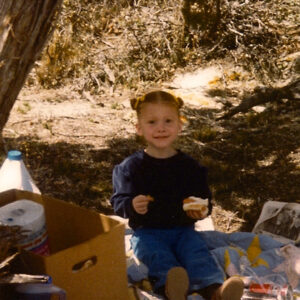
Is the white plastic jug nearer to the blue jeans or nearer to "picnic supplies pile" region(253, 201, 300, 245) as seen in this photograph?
the blue jeans

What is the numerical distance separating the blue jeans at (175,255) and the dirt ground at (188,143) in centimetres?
82

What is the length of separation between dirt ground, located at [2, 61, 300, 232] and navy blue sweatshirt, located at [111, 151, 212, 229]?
83 centimetres

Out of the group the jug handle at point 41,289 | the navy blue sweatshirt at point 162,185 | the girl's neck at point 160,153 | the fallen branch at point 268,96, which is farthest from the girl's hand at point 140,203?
the fallen branch at point 268,96

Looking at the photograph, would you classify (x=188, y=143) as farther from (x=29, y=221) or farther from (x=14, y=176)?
(x=29, y=221)

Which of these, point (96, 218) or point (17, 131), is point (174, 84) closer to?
point (17, 131)

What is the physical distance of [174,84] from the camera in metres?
6.02

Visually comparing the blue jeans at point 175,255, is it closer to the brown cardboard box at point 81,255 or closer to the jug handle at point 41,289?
the brown cardboard box at point 81,255

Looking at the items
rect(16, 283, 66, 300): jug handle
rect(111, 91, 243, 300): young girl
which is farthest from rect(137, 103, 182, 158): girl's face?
rect(16, 283, 66, 300): jug handle

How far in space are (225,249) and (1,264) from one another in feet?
4.88

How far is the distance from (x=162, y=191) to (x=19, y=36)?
1056 mm

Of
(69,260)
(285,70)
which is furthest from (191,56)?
(69,260)

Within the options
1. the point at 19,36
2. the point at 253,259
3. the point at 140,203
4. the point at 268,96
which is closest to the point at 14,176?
the point at 140,203

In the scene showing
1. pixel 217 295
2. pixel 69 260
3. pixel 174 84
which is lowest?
pixel 217 295

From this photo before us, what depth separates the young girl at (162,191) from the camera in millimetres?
2709
